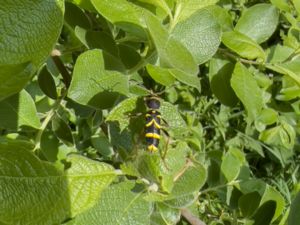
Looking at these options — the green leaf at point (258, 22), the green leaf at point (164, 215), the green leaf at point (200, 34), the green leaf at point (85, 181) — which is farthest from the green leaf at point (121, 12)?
the green leaf at point (258, 22)

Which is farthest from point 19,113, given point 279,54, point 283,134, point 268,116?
point 283,134

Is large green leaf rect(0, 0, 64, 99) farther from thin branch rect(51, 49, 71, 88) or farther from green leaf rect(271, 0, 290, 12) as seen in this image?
green leaf rect(271, 0, 290, 12)

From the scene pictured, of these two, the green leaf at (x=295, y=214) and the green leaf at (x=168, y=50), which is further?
the green leaf at (x=295, y=214)

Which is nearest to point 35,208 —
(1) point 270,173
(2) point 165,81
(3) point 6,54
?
(3) point 6,54

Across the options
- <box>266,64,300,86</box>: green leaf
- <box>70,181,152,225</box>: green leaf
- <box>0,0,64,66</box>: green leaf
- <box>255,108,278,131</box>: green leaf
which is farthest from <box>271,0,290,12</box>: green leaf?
<box>0,0,64,66</box>: green leaf

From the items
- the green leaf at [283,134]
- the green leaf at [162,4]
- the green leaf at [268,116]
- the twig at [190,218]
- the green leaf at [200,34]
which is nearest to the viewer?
the green leaf at [162,4]

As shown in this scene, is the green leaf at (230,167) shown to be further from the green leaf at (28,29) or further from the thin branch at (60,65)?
the green leaf at (28,29)
